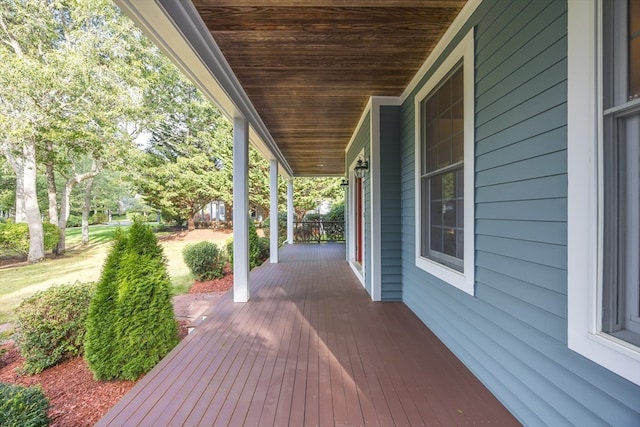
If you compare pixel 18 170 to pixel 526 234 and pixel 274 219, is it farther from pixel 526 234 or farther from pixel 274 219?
pixel 526 234

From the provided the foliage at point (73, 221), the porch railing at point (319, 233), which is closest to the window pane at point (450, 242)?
the porch railing at point (319, 233)

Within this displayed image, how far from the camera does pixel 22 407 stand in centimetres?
167

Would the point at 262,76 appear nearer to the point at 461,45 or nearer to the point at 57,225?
the point at 461,45

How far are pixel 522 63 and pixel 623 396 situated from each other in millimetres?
1648

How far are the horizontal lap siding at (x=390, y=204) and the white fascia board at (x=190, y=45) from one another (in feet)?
6.42

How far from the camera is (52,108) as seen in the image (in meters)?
8.48

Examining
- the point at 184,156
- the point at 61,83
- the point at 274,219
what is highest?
the point at 61,83

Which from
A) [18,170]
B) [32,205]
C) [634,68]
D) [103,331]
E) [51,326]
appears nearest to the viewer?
[634,68]

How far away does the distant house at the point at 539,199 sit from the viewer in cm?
106

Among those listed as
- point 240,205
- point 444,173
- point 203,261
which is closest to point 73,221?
point 203,261

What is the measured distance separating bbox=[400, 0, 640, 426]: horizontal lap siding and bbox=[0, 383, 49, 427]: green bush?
3.01 m

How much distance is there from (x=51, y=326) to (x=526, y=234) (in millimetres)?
4410

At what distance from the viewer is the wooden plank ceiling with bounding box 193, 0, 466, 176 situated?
1.99 m

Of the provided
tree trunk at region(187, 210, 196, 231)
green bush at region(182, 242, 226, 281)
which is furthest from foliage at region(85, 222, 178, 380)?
tree trunk at region(187, 210, 196, 231)
